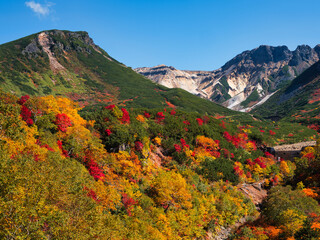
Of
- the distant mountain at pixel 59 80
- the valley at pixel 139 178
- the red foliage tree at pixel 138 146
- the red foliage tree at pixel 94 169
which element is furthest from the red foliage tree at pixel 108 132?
the distant mountain at pixel 59 80

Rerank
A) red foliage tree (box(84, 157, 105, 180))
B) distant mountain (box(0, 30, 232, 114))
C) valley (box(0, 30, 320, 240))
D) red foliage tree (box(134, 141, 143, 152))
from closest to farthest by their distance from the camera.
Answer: valley (box(0, 30, 320, 240))
red foliage tree (box(84, 157, 105, 180))
red foliage tree (box(134, 141, 143, 152))
distant mountain (box(0, 30, 232, 114))

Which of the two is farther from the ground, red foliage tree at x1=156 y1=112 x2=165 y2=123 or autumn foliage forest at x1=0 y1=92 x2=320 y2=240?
red foliage tree at x1=156 y1=112 x2=165 y2=123

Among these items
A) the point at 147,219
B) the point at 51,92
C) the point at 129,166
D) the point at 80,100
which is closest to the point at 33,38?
the point at 51,92

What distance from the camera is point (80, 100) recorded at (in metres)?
136

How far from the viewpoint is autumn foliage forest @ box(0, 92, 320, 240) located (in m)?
15.6

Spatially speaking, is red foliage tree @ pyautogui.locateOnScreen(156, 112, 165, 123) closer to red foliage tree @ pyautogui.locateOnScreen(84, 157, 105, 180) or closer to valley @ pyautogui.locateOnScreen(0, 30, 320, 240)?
valley @ pyautogui.locateOnScreen(0, 30, 320, 240)

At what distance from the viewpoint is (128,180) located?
3447 cm

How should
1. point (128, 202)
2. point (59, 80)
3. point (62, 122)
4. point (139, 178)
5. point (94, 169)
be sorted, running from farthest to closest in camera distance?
point (59, 80)
point (139, 178)
point (62, 122)
point (94, 169)
point (128, 202)

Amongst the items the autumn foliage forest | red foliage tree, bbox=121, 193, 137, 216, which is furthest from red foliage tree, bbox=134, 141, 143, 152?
red foliage tree, bbox=121, 193, 137, 216

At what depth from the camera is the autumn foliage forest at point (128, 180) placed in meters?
15.6

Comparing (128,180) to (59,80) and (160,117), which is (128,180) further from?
(59,80)

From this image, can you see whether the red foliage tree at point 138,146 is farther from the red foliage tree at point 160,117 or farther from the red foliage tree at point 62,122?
the red foliage tree at point 160,117

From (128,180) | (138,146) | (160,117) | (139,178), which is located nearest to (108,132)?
(138,146)

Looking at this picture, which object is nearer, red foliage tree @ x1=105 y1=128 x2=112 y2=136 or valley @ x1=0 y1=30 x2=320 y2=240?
valley @ x1=0 y1=30 x2=320 y2=240
